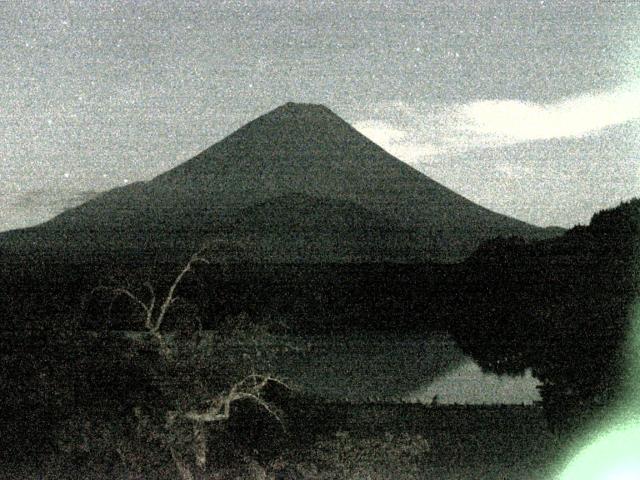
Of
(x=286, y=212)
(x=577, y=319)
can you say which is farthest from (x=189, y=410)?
(x=286, y=212)

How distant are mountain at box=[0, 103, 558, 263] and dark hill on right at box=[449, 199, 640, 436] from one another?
6332 cm

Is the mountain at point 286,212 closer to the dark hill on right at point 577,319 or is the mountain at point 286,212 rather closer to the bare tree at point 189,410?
the dark hill on right at point 577,319

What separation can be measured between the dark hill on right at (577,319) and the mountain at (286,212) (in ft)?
208

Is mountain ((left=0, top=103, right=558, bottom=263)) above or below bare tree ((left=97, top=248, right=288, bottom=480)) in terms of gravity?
above

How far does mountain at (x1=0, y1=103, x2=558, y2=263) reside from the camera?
123 meters

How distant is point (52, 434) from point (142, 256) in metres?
96.5

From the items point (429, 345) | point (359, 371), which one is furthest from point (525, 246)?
point (359, 371)

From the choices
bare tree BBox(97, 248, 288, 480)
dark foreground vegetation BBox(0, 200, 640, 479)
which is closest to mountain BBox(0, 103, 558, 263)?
dark foreground vegetation BBox(0, 200, 640, 479)

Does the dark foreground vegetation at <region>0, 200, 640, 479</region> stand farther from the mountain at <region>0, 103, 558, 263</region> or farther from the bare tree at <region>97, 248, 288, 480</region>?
the mountain at <region>0, 103, 558, 263</region>

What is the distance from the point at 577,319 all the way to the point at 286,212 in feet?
427

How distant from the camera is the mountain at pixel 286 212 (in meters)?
123

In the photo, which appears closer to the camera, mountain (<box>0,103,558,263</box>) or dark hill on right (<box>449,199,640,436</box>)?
dark hill on right (<box>449,199,640,436</box>)

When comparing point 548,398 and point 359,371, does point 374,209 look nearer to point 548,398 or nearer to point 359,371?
point 359,371

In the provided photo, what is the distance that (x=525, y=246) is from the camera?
142ft
